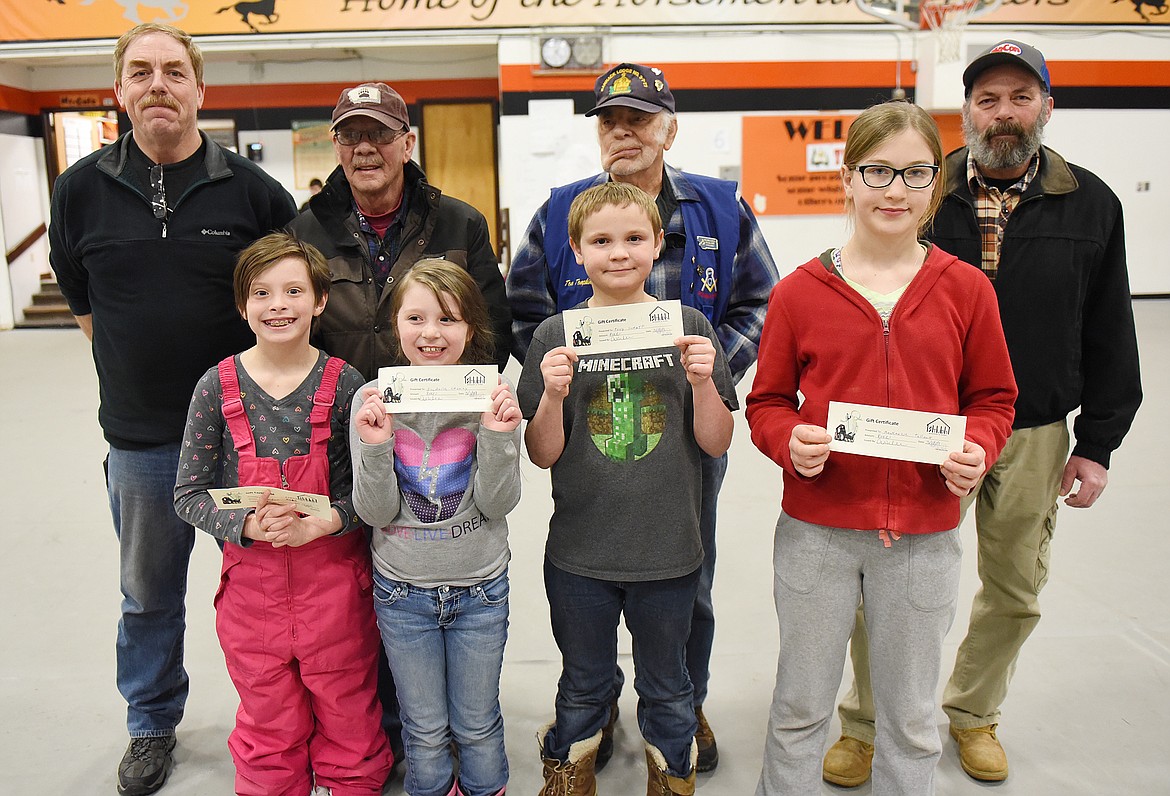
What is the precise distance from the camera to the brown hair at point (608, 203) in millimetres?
1824

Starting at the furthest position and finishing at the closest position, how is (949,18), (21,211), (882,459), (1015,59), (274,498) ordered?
(21,211) → (949,18) → (1015,59) → (274,498) → (882,459)

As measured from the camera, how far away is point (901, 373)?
169 centimetres

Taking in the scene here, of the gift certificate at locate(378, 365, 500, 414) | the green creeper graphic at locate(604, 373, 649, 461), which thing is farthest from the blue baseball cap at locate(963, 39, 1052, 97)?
the gift certificate at locate(378, 365, 500, 414)

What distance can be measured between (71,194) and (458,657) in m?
1.58

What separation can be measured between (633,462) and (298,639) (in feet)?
2.99

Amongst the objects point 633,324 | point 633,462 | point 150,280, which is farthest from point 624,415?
point 150,280

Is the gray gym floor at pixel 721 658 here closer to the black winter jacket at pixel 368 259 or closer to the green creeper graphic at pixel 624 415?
the green creeper graphic at pixel 624 415

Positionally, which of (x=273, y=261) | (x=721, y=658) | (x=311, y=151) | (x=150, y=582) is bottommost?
(x=721, y=658)

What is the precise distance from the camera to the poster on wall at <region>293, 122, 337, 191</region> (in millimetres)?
10500

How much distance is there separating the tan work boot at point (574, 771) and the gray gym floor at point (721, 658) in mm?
209

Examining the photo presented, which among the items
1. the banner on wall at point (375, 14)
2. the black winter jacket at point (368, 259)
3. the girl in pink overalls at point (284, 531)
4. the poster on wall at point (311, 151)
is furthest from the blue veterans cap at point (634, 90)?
the poster on wall at point (311, 151)

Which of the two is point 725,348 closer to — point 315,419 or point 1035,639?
point 315,419

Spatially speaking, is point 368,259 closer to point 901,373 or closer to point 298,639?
point 298,639

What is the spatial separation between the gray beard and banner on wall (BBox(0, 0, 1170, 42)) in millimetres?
7980
